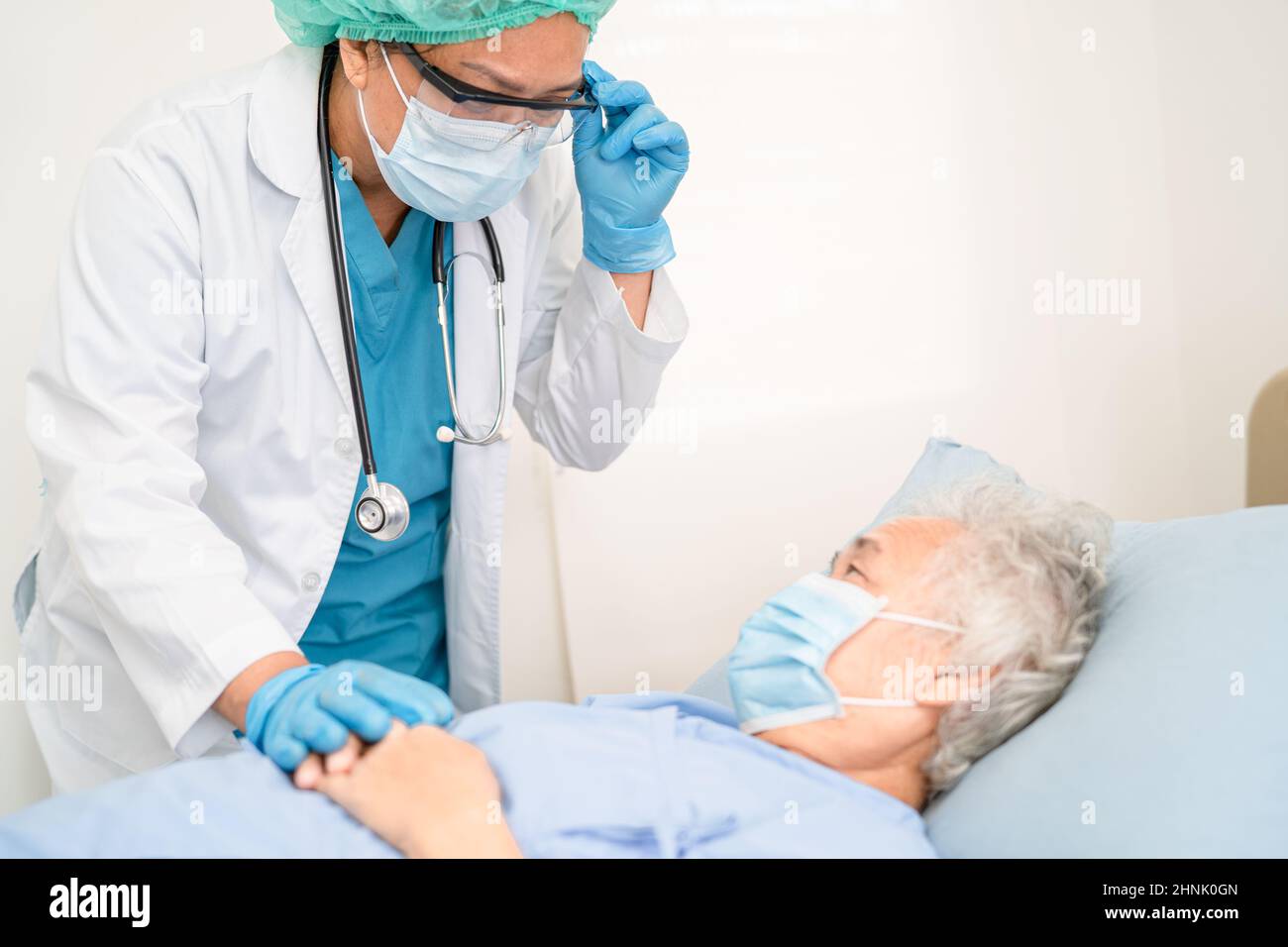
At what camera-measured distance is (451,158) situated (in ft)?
4.46

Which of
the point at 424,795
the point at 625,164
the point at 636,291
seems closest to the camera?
the point at 424,795

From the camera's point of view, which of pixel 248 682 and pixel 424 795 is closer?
pixel 424 795

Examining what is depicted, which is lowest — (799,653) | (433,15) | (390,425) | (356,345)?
(799,653)

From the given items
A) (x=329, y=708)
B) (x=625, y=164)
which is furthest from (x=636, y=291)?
(x=329, y=708)

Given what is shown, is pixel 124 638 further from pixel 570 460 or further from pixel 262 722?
pixel 570 460

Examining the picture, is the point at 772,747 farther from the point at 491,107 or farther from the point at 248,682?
the point at 491,107

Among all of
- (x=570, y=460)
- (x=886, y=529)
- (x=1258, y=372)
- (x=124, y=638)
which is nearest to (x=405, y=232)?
(x=570, y=460)

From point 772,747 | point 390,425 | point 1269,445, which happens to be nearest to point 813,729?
point 772,747

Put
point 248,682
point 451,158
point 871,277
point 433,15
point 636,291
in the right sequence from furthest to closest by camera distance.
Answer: point 871,277 → point 636,291 → point 451,158 → point 433,15 → point 248,682

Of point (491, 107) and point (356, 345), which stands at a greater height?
point (491, 107)

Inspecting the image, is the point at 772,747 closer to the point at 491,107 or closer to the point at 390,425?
→ the point at 390,425

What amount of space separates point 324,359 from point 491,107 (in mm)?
383

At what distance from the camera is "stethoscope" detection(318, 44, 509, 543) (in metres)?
1.35
